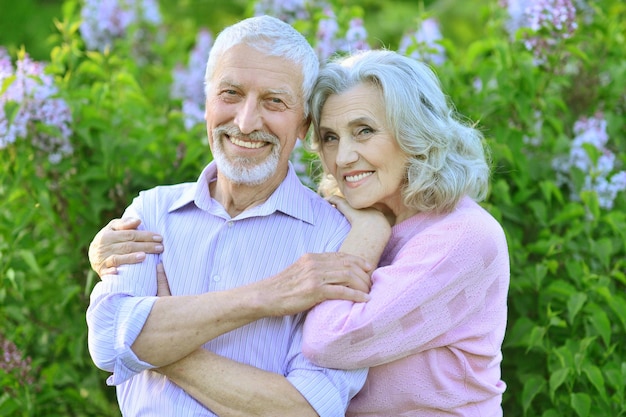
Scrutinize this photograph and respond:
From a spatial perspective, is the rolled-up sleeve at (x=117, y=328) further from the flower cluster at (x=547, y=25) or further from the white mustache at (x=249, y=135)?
the flower cluster at (x=547, y=25)

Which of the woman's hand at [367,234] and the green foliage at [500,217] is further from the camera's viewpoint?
the green foliage at [500,217]

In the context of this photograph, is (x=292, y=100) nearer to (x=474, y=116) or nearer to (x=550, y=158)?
(x=474, y=116)

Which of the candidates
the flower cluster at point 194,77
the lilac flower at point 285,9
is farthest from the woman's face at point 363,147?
the flower cluster at point 194,77

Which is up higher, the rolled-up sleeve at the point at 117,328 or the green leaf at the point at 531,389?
the rolled-up sleeve at the point at 117,328

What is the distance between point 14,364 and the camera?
10.5 ft

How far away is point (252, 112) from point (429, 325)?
807mm

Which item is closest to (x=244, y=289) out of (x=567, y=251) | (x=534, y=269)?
(x=534, y=269)

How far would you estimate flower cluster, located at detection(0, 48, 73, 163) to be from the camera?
10.7 ft

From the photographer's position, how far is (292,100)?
8.36 ft

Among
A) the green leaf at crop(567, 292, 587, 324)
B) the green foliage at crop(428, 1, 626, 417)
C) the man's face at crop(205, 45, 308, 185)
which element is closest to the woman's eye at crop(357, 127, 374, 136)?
the man's face at crop(205, 45, 308, 185)

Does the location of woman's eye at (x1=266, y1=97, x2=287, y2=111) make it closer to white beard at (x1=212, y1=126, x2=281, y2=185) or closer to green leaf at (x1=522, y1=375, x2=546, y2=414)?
white beard at (x1=212, y1=126, x2=281, y2=185)

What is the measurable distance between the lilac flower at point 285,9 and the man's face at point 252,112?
168 centimetres

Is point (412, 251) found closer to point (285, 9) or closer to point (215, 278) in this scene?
point (215, 278)

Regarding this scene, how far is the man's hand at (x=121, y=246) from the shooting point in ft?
8.09
